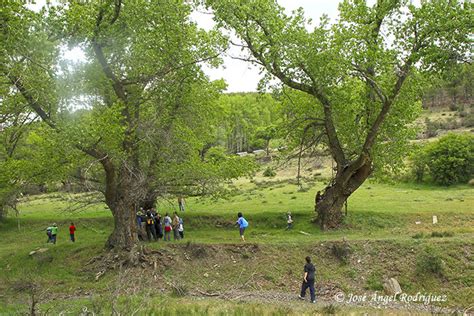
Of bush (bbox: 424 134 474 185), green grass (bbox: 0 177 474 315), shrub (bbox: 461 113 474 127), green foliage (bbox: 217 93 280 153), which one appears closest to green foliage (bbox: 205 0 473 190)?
green grass (bbox: 0 177 474 315)

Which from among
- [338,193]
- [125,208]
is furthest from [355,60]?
[125,208]

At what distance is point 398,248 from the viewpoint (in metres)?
18.1

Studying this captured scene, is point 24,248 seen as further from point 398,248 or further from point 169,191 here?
point 398,248

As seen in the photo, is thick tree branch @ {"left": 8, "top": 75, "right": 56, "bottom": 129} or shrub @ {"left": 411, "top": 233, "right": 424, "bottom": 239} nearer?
thick tree branch @ {"left": 8, "top": 75, "right": 56, "bottom": 129}

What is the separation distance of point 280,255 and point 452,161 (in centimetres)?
2433

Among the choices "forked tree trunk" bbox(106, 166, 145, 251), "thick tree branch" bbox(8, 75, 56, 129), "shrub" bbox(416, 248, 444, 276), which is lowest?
"shrub" bbox(416, 248, 444, 276)

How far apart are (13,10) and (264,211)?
19.0m

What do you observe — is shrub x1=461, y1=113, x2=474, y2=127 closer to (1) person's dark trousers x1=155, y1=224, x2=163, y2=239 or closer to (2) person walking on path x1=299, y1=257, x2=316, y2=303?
(1) person's dark trousers x1=155, y1=224, x2=163, y2=239

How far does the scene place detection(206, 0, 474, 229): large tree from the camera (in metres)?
18.1

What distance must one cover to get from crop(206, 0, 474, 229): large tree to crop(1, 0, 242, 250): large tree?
2539 millimetres

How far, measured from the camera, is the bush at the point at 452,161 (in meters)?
36.4

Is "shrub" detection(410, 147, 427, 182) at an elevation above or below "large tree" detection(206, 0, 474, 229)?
below

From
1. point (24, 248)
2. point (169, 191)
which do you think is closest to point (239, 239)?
point (169, 191)

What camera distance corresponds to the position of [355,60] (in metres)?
19.1
